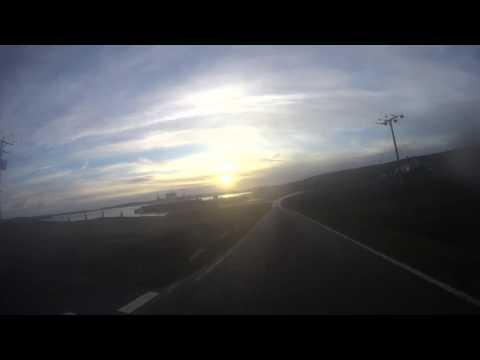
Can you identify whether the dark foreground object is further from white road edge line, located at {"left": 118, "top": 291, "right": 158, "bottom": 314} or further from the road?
the road

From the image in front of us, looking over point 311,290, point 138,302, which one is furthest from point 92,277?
Answer: point 311,290

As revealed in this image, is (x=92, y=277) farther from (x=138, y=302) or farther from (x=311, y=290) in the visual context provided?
(x=311, y=290)

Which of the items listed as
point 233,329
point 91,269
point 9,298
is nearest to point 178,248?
point 91,269

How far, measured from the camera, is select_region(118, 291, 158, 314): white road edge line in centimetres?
482

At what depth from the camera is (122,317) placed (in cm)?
297

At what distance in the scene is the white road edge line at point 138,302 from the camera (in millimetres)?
4823

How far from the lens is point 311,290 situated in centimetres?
526

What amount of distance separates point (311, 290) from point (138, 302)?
3.28 m

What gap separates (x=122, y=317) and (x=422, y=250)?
8709 mm

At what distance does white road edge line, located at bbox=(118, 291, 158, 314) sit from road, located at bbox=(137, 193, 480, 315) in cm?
12

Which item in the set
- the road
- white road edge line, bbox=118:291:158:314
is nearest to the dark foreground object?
white road edge line, bbox=118:291:158:314
